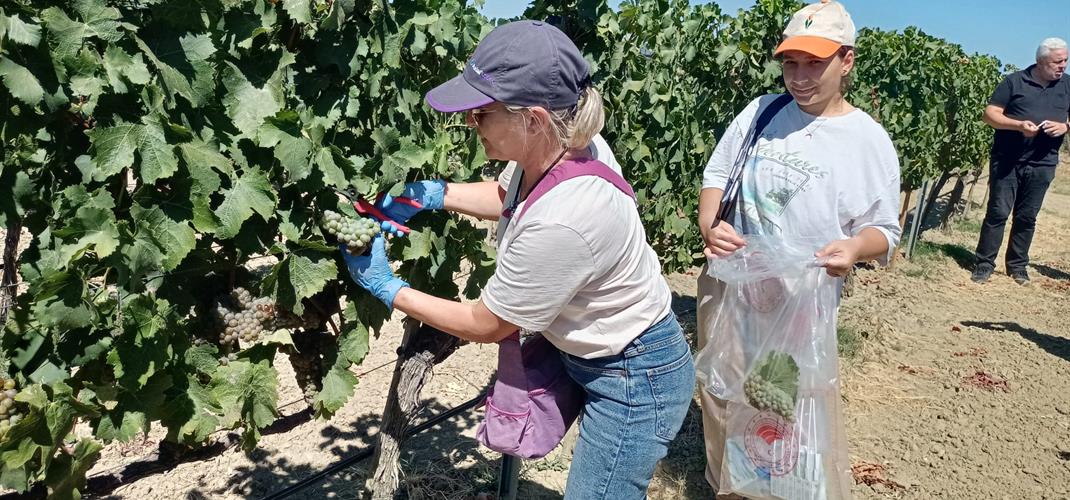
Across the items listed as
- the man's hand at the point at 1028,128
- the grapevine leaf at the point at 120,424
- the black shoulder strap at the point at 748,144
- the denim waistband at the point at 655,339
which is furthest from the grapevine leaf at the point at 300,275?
the man's hand at the point at 1028,128

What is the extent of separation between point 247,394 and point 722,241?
4.95 feet

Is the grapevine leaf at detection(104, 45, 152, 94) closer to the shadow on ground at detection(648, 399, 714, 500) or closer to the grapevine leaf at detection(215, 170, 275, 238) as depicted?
the grapevine leaf at detection(215, 170, 275, 238)

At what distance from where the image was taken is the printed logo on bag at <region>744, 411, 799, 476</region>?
2.56 m

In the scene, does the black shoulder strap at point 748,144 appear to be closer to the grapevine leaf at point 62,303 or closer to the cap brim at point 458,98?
the cap brim at point 458,98

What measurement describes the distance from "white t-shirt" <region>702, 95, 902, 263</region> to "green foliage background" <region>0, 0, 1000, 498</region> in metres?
0.94

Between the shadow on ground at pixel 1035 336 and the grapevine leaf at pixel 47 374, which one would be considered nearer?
the grapevine leaf at pixel 47 374

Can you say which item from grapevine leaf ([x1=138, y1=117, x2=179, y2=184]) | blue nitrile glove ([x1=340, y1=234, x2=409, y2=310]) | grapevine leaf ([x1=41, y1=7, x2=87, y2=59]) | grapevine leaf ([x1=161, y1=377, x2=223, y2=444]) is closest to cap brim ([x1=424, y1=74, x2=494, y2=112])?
blue nitrile glove ([x1=340, y1=234, x2=409, y2=310])

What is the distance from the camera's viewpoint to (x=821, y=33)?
2385 millimetres

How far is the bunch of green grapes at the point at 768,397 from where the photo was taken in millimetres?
2527

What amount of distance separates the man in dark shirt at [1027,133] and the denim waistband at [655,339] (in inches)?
202

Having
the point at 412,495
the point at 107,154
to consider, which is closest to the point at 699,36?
the point at 412,495

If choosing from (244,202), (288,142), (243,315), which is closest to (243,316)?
(243,315)

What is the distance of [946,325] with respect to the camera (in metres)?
6.17

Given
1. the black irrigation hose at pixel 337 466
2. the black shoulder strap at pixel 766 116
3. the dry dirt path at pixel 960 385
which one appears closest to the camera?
the black shoulder strap at pixel 766 116
